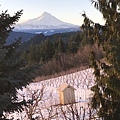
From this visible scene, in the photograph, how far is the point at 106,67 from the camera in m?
7.68

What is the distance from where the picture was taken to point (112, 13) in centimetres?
750

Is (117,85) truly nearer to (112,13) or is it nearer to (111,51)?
(111,51)

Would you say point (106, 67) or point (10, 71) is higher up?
point (106, 67)

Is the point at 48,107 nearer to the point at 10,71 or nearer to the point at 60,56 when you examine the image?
the point at 10,71

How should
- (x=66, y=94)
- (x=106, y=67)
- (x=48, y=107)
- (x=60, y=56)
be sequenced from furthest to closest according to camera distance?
(x=60, y=56) → (x=66, y=94) → (x=48, y=107) → (x=106, y=67)

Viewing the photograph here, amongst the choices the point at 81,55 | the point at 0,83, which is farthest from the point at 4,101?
the point at 81,55

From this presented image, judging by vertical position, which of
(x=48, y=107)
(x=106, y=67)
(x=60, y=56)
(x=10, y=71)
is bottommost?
(x=48, y=107)

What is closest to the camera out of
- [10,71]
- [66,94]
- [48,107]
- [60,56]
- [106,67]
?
[10,71]

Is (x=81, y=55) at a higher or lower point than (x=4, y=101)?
higher

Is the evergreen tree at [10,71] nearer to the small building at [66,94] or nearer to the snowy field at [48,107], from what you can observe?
the snowy field at [48,107]

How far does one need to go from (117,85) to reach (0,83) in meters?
3.00

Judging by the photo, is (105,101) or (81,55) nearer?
(105,101)

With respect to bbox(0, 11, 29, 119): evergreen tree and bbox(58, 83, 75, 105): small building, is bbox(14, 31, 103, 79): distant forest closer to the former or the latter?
bbox(58, 83, 75, 105): small building

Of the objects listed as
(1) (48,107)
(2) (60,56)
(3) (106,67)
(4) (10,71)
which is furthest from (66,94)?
(2) (60,56)
